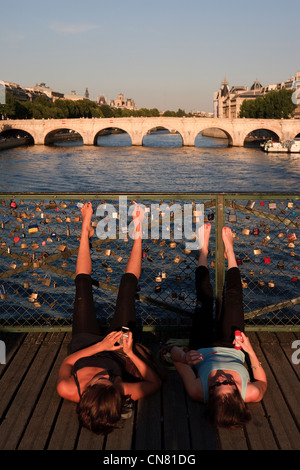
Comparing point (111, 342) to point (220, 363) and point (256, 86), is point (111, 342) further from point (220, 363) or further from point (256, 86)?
point (256, 86)

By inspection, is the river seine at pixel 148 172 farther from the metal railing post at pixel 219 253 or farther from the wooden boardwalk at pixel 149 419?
the wooden boardwalk at pixel 149 419

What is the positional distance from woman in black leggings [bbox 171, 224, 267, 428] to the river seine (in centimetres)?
2285

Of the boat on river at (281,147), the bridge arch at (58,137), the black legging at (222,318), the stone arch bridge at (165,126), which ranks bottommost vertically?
the black legging at (222,318)

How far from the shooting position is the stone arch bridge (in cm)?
5488

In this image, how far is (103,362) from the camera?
3.01 m

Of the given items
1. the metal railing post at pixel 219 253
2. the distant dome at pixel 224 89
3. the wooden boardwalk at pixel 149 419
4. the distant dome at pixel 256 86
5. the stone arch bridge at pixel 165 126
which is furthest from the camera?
the distant dome at pixel 224 89

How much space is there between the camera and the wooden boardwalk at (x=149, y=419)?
273 centimetres

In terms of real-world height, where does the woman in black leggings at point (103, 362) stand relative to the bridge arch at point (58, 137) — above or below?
below

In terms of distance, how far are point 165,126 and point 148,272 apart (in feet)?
145

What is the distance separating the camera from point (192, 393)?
3.03 meters

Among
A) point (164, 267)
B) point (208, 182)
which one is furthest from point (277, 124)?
point (164, 267)

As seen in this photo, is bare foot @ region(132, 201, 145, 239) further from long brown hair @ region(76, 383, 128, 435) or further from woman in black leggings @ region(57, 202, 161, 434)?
long brown hair @ region(76, 383, 128, 435)

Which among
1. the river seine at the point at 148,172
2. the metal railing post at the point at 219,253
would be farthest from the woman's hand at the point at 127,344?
the river seine at the point at 148,172

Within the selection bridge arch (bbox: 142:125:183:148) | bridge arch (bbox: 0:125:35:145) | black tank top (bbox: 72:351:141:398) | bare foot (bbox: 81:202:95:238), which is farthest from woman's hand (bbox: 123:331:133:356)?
bridge arch (bbox: 0:125:35:145)
